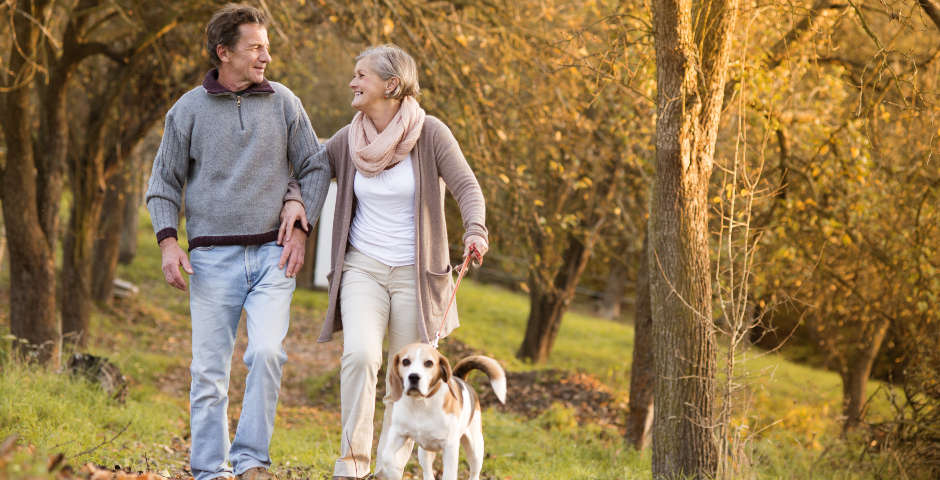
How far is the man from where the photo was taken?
4.23 metres

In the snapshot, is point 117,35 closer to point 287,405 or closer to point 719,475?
point 287,405

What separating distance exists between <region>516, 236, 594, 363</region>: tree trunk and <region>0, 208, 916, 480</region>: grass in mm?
411

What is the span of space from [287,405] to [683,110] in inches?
280

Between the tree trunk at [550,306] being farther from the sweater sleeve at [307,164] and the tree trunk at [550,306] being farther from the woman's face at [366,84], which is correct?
the woman's face at [366,84]

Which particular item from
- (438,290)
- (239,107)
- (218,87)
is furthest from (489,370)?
(218,87)

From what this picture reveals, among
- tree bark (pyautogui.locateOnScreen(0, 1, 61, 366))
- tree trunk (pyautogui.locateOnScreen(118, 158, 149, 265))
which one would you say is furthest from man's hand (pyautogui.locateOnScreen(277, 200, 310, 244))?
tree trunk (pyautogui.locateOnScreen(118, 158, 149, 265))

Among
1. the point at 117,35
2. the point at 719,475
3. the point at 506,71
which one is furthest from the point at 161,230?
the point at 117,35

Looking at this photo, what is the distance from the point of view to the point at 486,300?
20828 millimetres

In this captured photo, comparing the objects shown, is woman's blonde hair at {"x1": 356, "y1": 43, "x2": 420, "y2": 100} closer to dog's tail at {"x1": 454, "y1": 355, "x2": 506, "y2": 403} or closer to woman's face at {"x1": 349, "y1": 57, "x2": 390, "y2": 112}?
woman's face at {"x1": 349, "y1": 57, "x2": 390, "y2": 112}

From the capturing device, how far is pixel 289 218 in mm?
4398

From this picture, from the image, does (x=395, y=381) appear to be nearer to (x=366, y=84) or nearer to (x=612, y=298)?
(x=366, y=84)

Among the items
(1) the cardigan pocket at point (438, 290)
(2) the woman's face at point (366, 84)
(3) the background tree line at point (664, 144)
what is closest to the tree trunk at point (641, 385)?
(3) the background tree line at point (664, 144)

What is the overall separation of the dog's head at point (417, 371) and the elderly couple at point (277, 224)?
0.51 feet

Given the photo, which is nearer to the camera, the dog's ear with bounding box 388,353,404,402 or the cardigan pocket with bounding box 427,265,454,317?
the dog's ear with bounding box 388,353,404,402
